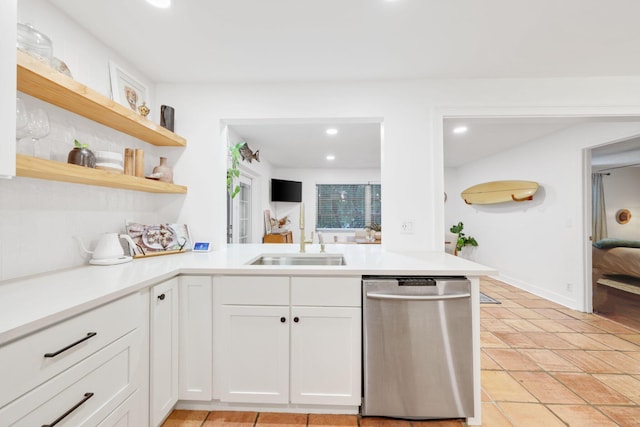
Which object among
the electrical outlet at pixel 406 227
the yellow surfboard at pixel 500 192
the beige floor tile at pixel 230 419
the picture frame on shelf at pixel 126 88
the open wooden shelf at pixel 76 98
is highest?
the picture frame on shelf at pixel 126 88

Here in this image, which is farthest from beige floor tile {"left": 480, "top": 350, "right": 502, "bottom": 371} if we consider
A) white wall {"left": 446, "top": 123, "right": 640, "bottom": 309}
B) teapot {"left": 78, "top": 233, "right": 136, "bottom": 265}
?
teapot {"left": 78, "top": 233, "right": 136, "bottom": 265}

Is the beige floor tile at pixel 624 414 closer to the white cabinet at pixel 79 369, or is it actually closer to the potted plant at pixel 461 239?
the white cabinet at pixel 79 369

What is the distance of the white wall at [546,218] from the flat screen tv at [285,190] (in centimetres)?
388

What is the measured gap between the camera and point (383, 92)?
218 centimetres

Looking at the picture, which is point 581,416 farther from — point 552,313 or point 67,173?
point 67,173

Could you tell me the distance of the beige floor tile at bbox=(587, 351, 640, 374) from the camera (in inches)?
79.4

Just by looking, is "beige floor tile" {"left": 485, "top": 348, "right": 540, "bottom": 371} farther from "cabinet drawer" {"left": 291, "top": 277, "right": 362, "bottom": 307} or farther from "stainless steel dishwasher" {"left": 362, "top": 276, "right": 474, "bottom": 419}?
"cabinet drawer" {"left": 291, "top": 277, "right": 362, "bottom": 307}

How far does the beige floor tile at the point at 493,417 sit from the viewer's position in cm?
148

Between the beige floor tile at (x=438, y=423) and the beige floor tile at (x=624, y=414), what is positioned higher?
the beige floor tile at (x=438, y=423)

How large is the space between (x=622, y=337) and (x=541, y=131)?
2.61m

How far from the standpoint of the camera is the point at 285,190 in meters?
5.88

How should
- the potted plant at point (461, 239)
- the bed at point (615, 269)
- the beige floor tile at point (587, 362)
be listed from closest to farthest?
the beige floor tile at point (587, 362)
the bed at point (615, 269)
the potted plant at point (461, 239)

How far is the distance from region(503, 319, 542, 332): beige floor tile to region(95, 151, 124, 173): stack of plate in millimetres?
3725

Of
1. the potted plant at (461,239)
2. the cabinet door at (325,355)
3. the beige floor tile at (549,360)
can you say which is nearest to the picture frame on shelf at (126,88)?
the cabinet door at (325,355)
